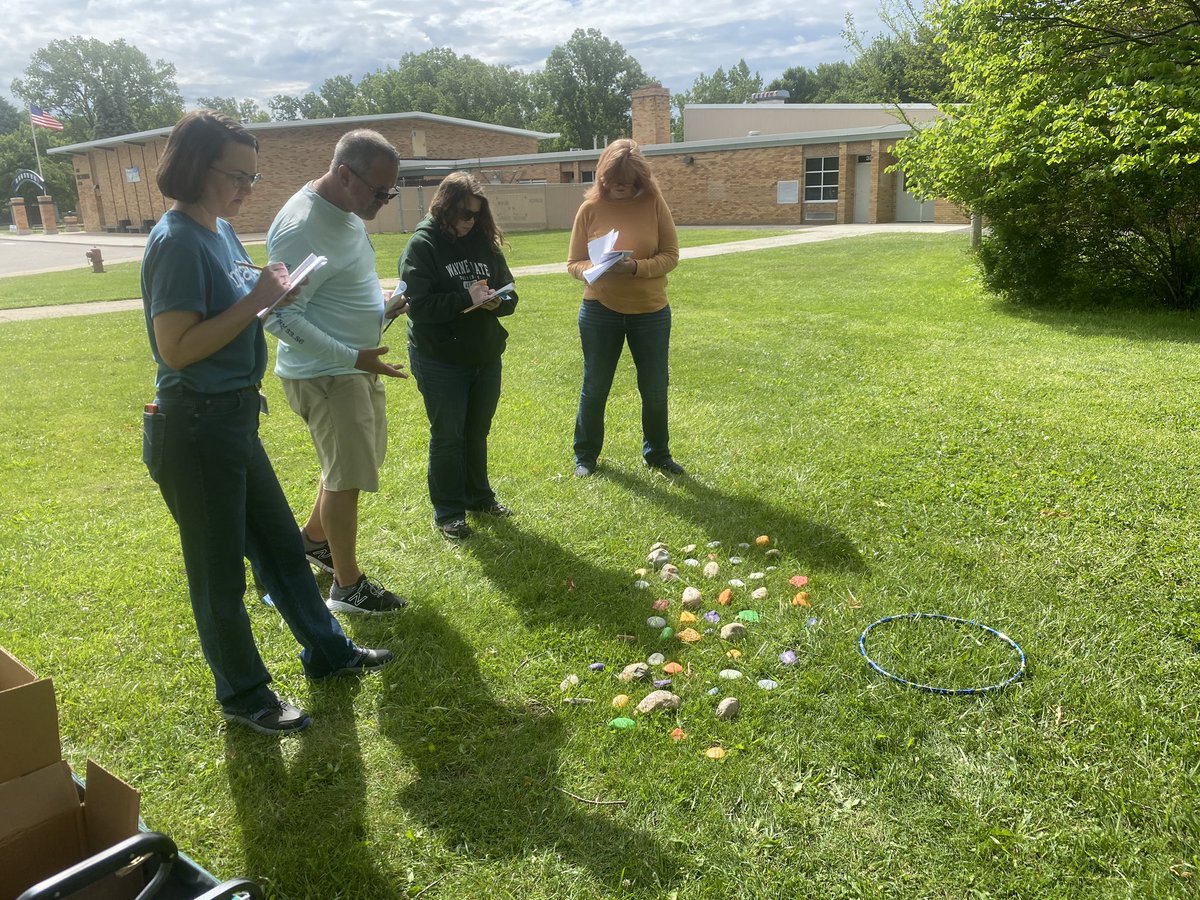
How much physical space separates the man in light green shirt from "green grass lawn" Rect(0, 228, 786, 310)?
10913 mm

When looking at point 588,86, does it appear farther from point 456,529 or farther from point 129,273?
point 456,529

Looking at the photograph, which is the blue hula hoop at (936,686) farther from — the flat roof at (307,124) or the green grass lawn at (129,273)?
the flat roof at (307,124)

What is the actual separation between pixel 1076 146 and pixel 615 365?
7231mm

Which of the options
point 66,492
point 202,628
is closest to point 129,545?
point 66,492

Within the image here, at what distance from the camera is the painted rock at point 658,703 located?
10.1 feet

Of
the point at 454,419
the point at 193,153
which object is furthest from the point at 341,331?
the point at 454,419

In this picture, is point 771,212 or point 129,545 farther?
point 771,212

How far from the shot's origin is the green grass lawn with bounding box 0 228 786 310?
1719cm

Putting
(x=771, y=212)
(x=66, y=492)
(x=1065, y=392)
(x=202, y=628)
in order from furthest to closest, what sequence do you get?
(x=771, y=212) → (x=1065, y=392) → (x=66, y=492) → (x=202, y=628)

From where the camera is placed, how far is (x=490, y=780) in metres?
2.78

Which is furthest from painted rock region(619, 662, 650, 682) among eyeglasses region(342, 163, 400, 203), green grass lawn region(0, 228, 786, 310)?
green grass lawn region(0, 228, 786, 310)

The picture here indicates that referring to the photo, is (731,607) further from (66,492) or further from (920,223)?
(920,223)

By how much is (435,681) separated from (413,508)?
2.00 meters

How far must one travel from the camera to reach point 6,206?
6825cm
